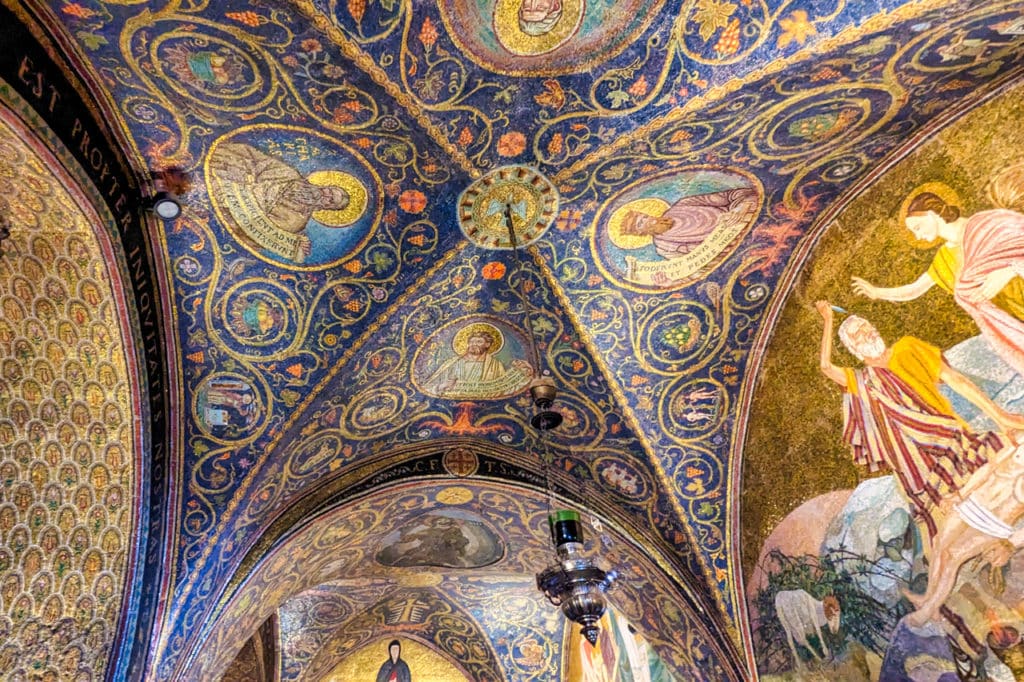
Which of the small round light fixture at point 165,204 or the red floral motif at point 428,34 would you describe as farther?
the small round light fixture at point 165,204

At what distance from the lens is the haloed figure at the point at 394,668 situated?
12578 millimetres

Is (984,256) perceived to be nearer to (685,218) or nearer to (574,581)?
(685,218)

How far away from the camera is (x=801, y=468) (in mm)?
7824

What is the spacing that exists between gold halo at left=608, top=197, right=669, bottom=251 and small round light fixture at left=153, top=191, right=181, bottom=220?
13.1 ft

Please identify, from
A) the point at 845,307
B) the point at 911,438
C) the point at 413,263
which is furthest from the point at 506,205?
the point at 911,438

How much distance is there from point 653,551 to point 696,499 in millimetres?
788

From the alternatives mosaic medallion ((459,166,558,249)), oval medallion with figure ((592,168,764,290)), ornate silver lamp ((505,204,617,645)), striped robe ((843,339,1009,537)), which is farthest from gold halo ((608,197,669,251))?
ornate silver lamp ((505,204,617,645))

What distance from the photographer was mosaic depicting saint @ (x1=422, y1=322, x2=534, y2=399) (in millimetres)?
8352

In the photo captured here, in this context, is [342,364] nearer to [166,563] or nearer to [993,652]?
[166,563]

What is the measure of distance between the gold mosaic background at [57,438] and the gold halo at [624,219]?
4.65m

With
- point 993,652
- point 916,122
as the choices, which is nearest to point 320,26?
point 916,122

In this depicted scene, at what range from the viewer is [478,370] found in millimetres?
8633

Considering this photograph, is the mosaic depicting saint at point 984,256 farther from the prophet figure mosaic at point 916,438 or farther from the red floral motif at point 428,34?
the red floral motif at point 428,34

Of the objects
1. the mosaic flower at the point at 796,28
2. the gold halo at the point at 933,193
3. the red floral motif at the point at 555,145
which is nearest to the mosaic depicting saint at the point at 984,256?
the gold halo at the point at 933,193
